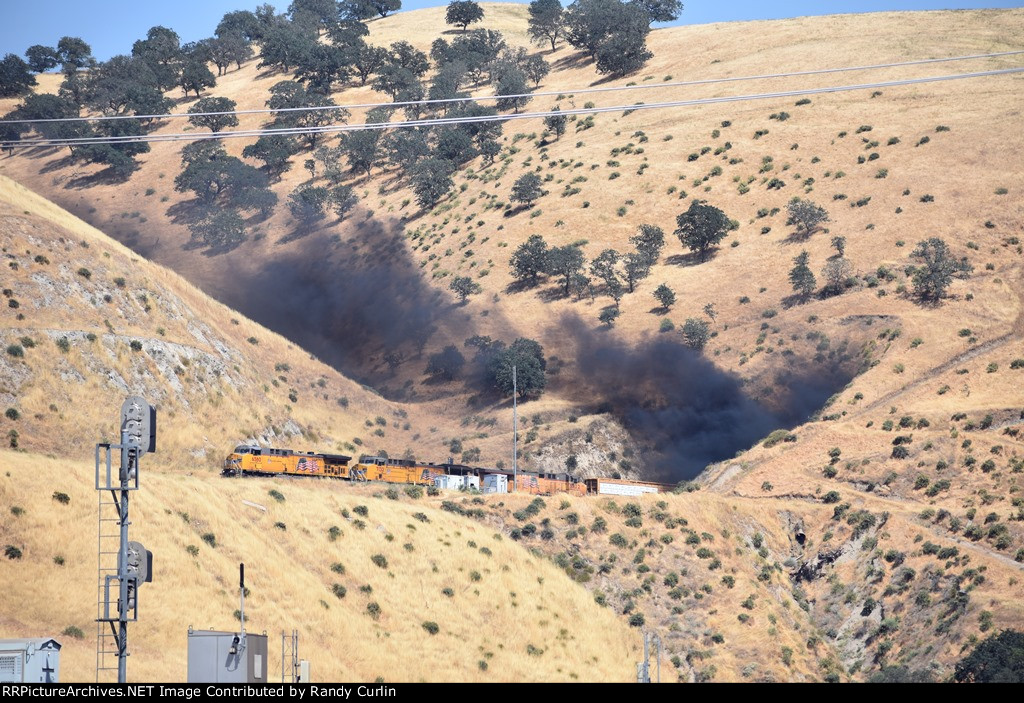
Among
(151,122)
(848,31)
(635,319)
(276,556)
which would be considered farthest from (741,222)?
(151,122)

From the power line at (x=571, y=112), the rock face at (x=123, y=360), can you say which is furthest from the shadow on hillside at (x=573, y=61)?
the rock face at (x=123, y=360)

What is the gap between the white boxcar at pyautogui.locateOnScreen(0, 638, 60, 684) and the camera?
37.4m

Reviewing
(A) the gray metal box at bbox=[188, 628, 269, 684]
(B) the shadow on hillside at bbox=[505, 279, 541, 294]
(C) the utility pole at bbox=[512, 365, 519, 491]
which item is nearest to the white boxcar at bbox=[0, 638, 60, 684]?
(A) the gray metal box at bbox=[188, 628, 269, 684]

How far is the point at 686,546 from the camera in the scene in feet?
269

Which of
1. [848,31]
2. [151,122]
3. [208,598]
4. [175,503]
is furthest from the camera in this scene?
[151,122]

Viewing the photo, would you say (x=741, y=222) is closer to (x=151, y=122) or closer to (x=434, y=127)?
(x=434, y=127)

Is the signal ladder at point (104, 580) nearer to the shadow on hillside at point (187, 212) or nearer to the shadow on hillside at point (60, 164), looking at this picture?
the shadow on hillside at point (187, 212)

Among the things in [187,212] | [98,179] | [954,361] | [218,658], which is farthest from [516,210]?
[218,658]

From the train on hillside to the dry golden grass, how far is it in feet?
9.37

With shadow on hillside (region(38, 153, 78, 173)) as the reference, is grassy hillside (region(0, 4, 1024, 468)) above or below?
below

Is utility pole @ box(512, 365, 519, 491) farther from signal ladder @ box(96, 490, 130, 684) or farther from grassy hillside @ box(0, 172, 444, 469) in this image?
signal ladder @ box(96, 490, 130, 684)

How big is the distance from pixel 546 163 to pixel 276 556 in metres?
95.3

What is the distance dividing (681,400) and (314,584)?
48.5 m

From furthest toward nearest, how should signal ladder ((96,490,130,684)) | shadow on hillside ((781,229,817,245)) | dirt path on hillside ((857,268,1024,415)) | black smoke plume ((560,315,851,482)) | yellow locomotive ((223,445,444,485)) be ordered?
shadow on hillside ((781,229,817,245)) → black smoke plume ((560,315,851,482)) → dirt path on hillside ((857,268,1024,415)) → yellow locomotive ((223,445,444,485)) → signal ladder ((96,490,130,684))
